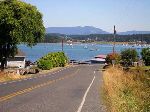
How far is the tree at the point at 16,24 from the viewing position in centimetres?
5081

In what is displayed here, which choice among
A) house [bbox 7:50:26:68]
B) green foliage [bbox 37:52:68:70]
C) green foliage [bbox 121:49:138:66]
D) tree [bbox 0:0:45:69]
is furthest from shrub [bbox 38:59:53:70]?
green foliage [bbox 121:49:138:66]

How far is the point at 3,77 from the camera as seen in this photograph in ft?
131

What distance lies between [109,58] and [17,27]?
3466 cm

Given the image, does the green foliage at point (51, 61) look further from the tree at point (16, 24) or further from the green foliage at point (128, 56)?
the tree at point (16, 24)

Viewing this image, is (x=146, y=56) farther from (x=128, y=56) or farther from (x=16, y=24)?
(x=16, y=24)

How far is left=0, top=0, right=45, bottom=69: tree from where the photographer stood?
167 feet

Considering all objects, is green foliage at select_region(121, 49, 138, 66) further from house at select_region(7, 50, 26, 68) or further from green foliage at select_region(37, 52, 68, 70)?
house at select_region(7, 50, 26, 68)

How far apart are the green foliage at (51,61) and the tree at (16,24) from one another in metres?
15.2

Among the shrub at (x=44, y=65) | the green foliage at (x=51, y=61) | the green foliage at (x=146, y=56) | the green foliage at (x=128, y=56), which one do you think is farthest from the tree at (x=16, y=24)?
the green foliage at (x=128, y=56)

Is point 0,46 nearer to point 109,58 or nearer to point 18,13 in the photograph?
point 18,13

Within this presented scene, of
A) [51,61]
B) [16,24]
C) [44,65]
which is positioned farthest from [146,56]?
[16,24]

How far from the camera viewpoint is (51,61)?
7775 centimetres

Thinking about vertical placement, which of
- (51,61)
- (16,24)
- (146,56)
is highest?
(16,24)

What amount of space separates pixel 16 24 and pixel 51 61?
1093 inches
